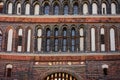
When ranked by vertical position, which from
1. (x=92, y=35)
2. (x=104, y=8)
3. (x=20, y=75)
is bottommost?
(x=20, y=75)

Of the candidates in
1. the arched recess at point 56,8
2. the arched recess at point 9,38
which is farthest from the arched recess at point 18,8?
the arched recess at point 56,8

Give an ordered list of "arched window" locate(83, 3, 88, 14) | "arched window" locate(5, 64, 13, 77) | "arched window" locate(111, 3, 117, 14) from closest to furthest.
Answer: "arched window" locate(5, 64, 13, 77) < "arched window" locate(111, 3, 117, 14) < "arched window" locate(83, 3, 88, 14)

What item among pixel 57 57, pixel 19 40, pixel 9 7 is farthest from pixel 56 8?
pixel 57 57

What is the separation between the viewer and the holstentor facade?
2188cm

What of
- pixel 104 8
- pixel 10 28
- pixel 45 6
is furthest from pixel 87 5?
pixel 10 28

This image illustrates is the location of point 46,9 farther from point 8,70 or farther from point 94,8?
point 8,70

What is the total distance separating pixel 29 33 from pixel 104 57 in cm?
481

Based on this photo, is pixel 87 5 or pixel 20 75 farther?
pixel 87 5

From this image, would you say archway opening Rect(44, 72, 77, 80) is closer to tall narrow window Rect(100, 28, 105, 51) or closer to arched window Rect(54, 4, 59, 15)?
tall narrow window Rect(100, 28, 105, 51)

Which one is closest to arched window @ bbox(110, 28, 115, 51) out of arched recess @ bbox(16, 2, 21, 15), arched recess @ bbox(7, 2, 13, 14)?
arched recess @ bbox(16, 2, 21, 15)

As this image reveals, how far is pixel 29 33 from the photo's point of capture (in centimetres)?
2281

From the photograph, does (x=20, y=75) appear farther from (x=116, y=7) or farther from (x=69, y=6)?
(x=116, y=7)

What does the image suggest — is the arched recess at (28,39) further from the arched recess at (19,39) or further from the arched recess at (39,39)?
the arched recess at (39,39)

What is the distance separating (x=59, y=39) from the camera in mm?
22531
